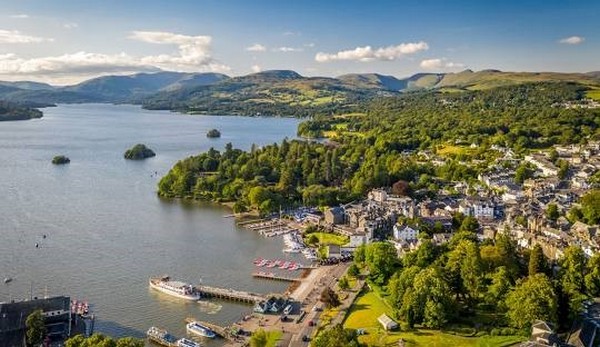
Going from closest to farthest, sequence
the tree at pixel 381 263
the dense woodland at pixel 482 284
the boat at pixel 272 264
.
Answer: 1. the dense woodland at pixel 482 284
2. the tree at pixel 381 263
3. the boat at pixel 272 264

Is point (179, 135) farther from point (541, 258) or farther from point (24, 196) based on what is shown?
point (541, 258)

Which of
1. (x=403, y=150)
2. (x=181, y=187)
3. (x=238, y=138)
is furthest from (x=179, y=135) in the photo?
(x=181, y=187)

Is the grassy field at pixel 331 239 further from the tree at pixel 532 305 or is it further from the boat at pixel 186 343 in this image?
the boat at pixel 186 343

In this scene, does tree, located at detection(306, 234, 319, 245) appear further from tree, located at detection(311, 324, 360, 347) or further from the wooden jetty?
tree, located at detection(311, 324, 360, 347)

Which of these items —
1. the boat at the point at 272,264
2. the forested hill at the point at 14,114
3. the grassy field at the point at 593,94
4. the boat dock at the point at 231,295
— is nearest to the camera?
the boat dock at the point at 231,295

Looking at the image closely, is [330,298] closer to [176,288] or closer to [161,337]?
[161,337]

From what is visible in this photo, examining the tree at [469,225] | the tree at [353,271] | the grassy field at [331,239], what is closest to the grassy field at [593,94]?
the tree at [469,225]
